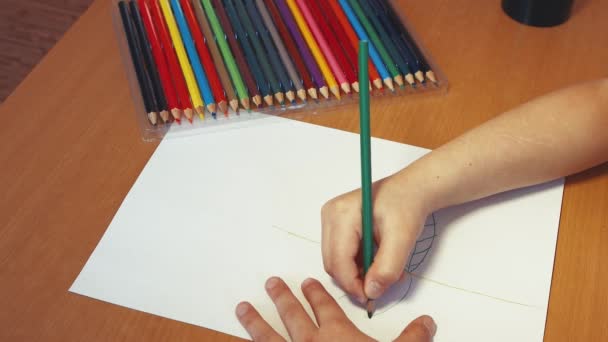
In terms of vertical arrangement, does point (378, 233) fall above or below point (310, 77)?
below

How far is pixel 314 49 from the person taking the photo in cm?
60

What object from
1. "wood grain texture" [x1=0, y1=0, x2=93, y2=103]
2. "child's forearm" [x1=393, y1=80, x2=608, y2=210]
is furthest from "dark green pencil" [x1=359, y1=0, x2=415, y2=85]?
"wood grain texture" [x1=0, y1=0, x2=93, y2=103]

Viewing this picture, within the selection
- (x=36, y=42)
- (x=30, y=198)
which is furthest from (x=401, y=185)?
(x=36, y=42)

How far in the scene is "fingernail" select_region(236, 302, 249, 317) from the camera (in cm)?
42

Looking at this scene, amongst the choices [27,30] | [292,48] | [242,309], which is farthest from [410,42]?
[27,30]

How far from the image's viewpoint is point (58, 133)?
1.87ft

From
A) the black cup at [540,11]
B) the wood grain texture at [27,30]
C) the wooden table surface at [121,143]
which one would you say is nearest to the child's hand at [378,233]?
the wooden table surface at [121,143]

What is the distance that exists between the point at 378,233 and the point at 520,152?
158mm

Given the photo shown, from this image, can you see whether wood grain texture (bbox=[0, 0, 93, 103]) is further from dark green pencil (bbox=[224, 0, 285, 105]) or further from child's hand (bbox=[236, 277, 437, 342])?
child's hand (bbox=[236, 277, 437, 342])

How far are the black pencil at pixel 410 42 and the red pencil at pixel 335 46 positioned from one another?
0.07m

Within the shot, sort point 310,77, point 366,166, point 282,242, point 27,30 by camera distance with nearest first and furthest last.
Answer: point 366,166
point 282,242
point 310,77
point 27,30

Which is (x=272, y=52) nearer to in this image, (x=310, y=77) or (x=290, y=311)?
(x=310, y=77)

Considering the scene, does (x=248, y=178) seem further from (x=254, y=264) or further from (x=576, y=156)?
(x=576, y=156)

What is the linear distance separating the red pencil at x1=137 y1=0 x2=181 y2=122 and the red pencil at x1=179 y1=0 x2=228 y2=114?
0.04 metres
